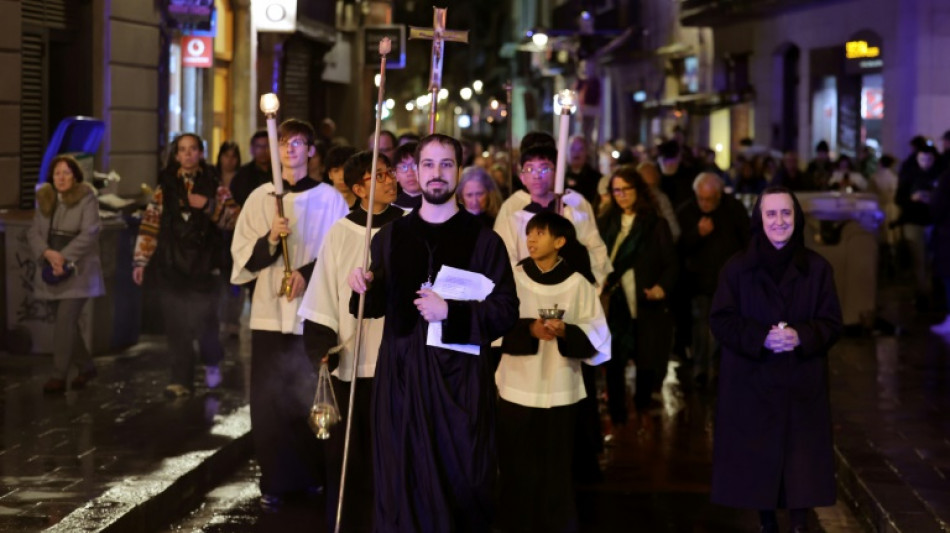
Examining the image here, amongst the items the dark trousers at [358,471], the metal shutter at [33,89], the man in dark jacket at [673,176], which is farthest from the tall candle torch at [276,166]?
the man in dark jacket at [673,176]

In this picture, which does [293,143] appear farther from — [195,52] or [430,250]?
[195,52]

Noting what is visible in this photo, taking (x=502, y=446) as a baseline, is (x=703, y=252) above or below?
above

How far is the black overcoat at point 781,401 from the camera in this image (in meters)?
8.44

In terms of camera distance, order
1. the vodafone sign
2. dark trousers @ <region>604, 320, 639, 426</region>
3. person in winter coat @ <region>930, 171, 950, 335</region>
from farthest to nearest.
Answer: the vodafone sign < person in winter coat @ <region>930, 171, 950, 335</region> < dark trousers @ <region>604, 320, 639, 426</region>

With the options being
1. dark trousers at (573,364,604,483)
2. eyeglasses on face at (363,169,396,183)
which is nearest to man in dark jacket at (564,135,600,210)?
dark trousers at (573,364,604,483)

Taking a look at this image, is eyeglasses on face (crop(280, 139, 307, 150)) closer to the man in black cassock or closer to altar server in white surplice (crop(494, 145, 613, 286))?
altar server in white surplice (crop(494, 145, 613, 286))

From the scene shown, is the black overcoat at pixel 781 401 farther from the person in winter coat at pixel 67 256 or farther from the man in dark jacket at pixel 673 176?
the man in dark jacket at pixel 673 176

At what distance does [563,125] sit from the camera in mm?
9086

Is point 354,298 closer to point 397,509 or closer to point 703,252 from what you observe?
point 397,509

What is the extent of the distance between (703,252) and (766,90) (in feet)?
80.6

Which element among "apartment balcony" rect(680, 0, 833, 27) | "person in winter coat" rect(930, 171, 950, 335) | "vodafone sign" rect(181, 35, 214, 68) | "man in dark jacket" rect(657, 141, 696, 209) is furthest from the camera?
"apartment balcony" rect(680, 0, 833, 27)

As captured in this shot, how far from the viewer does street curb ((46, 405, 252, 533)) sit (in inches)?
331

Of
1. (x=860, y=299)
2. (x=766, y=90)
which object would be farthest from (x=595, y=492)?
(x=766, y=90)

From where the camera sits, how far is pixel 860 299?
17.5 m
